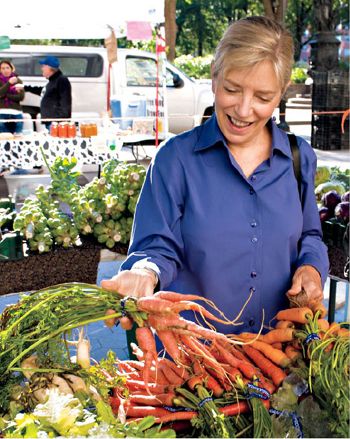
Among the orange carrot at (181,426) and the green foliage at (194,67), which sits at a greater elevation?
the green foliage at (194,67)

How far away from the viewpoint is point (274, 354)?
1954 millimetres

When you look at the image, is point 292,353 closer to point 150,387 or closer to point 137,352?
point 150,387

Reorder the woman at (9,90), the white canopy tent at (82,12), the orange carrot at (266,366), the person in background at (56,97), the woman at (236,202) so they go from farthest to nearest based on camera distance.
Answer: the woman at (9,90), the person in background at (56,97), the white canopy tent at (82,12), the woman at (236,202), the orange carrot at (266,366)

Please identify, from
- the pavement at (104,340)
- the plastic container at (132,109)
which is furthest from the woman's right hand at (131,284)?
the plastic container at (132,109)

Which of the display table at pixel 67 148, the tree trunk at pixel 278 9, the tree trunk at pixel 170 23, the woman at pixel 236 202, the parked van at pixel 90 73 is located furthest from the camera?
the tree trunk at pixel 170 23

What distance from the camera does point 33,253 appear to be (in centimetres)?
541

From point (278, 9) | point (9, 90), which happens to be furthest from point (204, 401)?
point (278, 9)

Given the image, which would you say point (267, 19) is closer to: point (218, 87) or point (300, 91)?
point (218, 87)

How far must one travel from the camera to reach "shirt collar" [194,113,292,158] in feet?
6.97

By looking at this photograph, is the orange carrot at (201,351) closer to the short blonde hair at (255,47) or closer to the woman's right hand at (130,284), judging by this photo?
the woman's right hand at (130,284)

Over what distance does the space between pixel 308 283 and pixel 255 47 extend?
72 cm

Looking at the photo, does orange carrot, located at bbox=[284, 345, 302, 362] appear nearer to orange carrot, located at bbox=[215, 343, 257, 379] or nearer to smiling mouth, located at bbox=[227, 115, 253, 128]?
orange carrot, located at bbox=[215, 343, 257, 379]

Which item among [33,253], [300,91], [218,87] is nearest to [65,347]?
[218,87]

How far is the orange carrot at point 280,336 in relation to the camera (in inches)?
77.7
